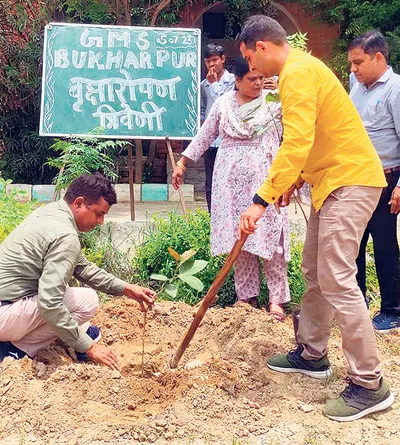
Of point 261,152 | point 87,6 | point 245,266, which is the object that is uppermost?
point 87,6

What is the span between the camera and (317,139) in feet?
10.6

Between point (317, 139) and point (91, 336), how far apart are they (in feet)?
5.98

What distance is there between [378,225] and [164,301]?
1.59m

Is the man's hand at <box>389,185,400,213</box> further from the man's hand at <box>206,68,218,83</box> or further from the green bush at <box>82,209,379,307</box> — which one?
the man's hand at <box>206,68,218,83</box>

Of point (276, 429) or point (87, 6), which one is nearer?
point (276, 429)

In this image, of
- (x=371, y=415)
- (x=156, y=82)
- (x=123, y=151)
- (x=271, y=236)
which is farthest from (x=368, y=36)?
(x=123, y=151)

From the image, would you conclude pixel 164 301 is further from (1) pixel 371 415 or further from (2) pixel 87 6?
(2) pixel 87 6

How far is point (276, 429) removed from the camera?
3.06 m

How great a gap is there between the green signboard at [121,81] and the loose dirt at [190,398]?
2.85 metres

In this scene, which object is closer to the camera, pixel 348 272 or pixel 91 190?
pixel 348 272

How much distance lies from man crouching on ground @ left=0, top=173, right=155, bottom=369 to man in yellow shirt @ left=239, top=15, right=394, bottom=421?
3.12 ft

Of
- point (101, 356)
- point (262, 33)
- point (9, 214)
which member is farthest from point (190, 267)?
point (9, 214)

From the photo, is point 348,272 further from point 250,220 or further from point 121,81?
point 121,81

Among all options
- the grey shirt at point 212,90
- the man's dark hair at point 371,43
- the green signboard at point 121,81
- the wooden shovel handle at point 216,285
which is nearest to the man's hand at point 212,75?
the grey shirt at point 212,90
